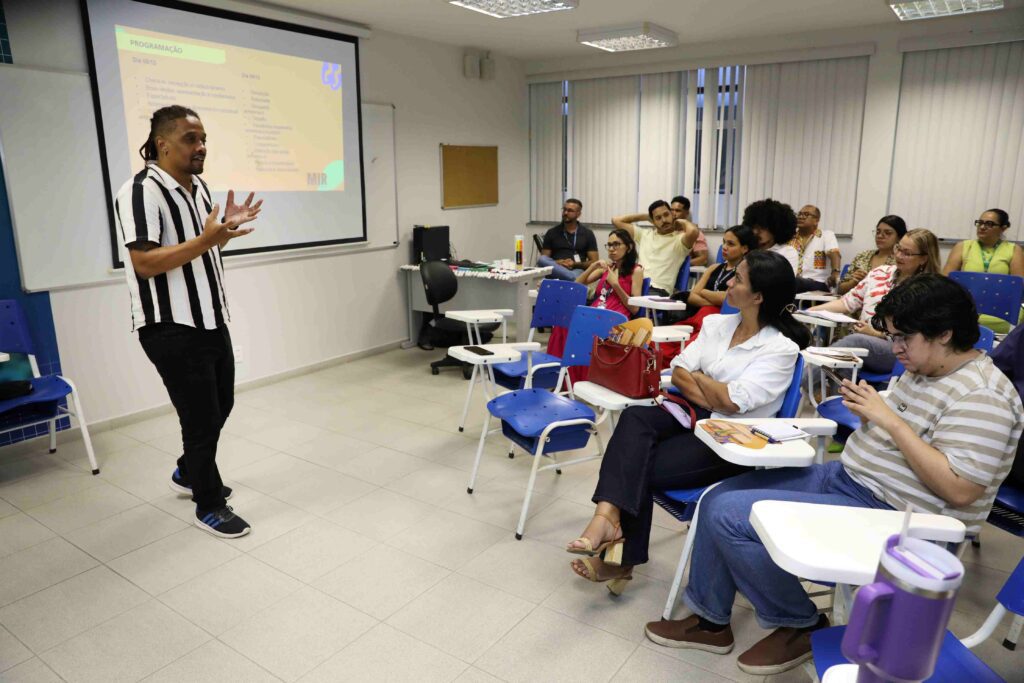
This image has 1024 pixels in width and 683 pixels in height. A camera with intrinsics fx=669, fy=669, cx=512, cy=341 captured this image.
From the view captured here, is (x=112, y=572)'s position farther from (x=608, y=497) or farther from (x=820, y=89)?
(x=820, y=89)

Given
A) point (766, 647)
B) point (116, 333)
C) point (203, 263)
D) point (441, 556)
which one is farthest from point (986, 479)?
point (116, 333)

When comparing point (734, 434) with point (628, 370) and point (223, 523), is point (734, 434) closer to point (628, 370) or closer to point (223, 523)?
point (628, 370)

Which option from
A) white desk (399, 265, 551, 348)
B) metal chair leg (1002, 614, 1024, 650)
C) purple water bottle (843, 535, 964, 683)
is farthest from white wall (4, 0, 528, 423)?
metal chair leg (1002, 614, 1024, 650)

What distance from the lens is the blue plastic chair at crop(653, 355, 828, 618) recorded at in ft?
7.26

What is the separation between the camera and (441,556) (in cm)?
275

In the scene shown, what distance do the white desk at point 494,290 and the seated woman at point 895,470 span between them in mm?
3573

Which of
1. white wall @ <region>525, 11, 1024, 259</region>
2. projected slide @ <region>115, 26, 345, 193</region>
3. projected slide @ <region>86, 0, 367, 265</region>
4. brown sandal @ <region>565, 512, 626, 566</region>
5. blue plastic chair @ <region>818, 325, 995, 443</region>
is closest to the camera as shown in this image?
brown sandal @ <region>565, 512, 626, 566</region>

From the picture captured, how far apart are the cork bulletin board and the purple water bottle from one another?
6.13 m

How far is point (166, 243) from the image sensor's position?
2604 mm

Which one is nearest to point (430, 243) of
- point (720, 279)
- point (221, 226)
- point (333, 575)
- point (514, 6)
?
point (514, 6)

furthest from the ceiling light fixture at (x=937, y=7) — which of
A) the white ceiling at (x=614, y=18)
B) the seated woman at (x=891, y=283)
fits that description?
the seated woman at (x=891, y=283)

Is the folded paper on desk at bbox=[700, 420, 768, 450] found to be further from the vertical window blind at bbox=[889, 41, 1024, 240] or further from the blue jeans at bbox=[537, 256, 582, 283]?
the vertical window blind at bbox=[889, 41, 1024, 240]

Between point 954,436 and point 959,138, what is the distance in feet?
16.6

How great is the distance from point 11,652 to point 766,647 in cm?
242
